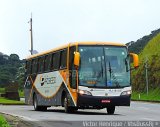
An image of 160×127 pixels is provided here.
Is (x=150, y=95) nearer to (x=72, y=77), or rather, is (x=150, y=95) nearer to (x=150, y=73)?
(x=150, y=73)

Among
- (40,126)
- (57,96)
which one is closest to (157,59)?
(57,96)

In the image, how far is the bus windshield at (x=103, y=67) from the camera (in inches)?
963

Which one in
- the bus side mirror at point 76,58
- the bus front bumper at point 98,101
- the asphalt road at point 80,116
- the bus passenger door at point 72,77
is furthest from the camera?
the bus passenger door at point 72,77

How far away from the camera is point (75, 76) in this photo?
24.7 metres

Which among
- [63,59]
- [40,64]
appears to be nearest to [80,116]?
[63,59]

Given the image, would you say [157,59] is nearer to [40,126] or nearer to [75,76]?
[75,76]

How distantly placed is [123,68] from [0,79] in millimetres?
90190

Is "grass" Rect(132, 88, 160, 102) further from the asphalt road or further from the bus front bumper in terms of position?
the bus front bumper

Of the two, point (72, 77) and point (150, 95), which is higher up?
point (150, 95)

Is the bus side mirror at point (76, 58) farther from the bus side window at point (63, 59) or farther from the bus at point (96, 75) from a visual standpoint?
the bus side window at point (63, 59)

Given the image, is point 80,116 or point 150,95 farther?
point 150,95

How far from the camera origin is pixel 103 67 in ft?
80.9

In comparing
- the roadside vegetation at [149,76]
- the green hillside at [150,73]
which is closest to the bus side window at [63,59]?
the roadside vegetation at [149,76]

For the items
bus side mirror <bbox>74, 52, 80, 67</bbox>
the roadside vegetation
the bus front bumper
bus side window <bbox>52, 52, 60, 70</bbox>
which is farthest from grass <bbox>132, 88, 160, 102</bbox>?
bus side mirror <bbox>74, 52, 80, 67</bbox>
